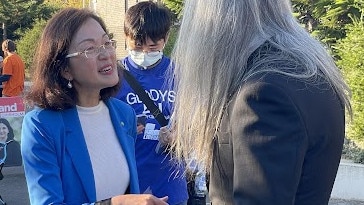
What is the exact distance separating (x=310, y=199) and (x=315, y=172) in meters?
0.08

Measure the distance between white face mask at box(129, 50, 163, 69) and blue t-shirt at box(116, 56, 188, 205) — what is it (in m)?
0.08

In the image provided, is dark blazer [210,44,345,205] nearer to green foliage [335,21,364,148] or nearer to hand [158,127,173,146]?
hand [158,127,173,146]

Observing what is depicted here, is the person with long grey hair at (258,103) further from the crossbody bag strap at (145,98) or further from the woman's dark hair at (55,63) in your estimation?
the crossbody bag strap at (145,98)

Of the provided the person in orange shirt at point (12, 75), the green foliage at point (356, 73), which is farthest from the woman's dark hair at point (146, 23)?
the person in orange shirt at point (12, 75)

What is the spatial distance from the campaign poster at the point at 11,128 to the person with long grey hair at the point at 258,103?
640 cm

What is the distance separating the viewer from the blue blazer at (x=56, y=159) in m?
2.28

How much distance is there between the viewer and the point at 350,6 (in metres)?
12.7

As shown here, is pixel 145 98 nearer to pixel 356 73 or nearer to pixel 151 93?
pixel 151 93

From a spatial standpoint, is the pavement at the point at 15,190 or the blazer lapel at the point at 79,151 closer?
the blazer lapel at the point at 79,151

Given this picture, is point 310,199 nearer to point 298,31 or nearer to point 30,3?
point 298,31

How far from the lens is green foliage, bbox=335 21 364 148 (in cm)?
809

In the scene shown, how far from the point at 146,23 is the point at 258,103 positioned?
2.06m

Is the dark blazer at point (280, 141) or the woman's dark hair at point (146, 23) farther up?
the woman's dark hair at point (146, 23)

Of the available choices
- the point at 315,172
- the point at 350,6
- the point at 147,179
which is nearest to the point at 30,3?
the point at 350,6
